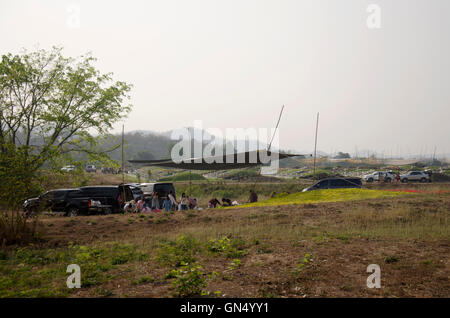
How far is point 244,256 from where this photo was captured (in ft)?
24.0

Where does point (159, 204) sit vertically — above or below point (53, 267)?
below

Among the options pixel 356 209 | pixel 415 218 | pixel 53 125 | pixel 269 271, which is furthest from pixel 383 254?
pixel 53 125

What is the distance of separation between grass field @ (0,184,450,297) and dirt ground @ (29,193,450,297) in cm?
2

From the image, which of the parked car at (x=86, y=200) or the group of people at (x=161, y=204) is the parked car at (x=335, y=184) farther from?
the parked car at (x=86, y=200)

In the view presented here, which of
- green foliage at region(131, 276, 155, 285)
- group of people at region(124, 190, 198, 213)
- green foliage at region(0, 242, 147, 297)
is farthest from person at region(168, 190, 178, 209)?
green foliage at region(131, 276, 155, 285)

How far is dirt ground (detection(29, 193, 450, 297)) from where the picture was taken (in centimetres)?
530

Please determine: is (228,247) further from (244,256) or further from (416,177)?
(416,177)

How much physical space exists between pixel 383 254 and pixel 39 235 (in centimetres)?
976

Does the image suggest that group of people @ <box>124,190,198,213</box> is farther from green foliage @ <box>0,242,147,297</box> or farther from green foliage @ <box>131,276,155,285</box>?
green foliage @ <box>131,276,155,285</box>

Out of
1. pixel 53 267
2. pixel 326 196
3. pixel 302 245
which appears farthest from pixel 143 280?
pixel 326 196

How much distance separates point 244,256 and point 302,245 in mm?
1772

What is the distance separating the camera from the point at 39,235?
367 inches

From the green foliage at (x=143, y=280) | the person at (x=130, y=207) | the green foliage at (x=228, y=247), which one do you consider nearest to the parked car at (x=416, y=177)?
the person at (x=130, y=207)
